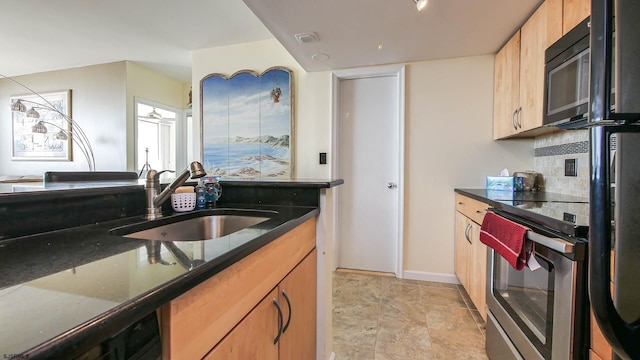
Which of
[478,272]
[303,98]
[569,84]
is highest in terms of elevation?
[303,98]

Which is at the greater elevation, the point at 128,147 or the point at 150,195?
the point at 128,147

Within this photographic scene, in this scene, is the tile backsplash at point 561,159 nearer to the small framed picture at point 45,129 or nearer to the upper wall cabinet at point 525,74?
the upper wall cabinet at point 525,74

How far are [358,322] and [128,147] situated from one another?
3790mm

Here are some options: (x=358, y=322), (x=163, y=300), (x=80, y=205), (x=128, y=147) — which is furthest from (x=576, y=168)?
(x=128, y=147)

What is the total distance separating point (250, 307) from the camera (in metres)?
0.80

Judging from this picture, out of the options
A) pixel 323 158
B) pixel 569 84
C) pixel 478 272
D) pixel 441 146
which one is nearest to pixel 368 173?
pixel 323 158

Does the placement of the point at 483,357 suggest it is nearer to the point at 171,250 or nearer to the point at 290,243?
the point at 290,243

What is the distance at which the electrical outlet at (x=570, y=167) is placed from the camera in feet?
6.46

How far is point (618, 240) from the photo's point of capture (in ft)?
1.56

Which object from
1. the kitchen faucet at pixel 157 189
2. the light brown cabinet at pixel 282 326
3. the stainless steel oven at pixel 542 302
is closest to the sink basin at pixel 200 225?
the kitchen faucet at pixel 157 189

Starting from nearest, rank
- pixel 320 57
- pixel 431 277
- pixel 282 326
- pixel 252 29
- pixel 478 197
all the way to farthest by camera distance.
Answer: pixel 282 326 → pixel 478 197 → pixel 320 57 → pixel 431 277 → pixel 252 29

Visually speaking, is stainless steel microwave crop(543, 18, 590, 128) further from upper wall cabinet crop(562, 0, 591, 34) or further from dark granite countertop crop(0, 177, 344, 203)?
dark granite countertop crop(0, 177, 344, 203)

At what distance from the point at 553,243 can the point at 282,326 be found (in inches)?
39.5

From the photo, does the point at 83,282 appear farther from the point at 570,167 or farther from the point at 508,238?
the point at 570,167
